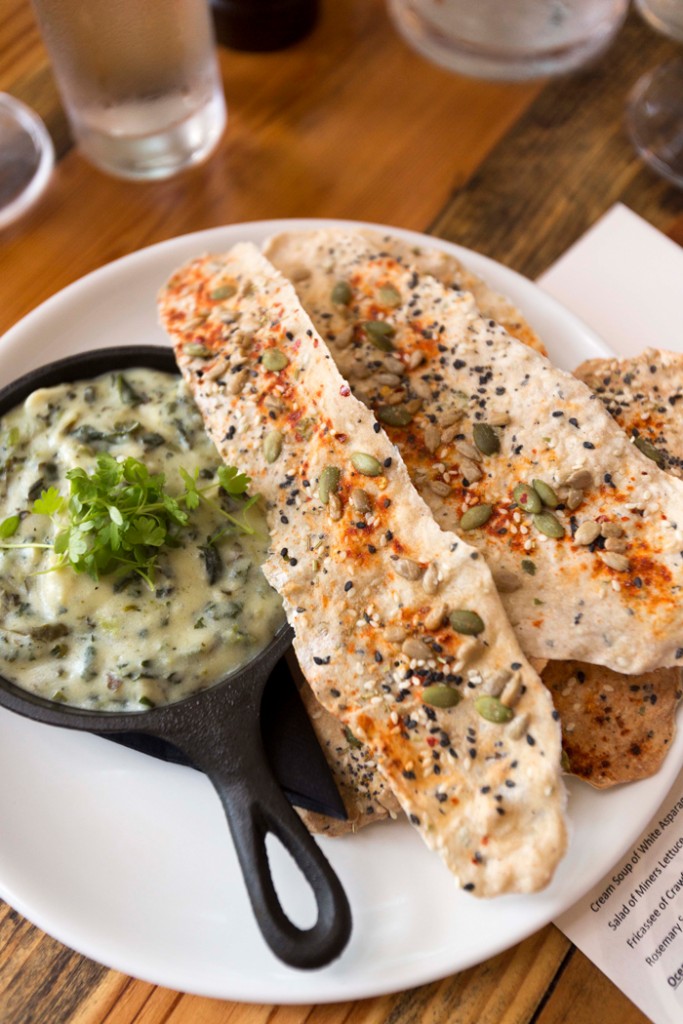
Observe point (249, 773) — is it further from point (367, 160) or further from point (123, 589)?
point (367, 160)

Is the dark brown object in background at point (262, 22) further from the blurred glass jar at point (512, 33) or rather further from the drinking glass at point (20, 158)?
the drinking glass at point (20, 158)

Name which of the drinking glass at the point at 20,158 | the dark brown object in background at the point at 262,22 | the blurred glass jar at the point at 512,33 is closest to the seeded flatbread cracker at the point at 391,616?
the drinking glass at the point at 20,158

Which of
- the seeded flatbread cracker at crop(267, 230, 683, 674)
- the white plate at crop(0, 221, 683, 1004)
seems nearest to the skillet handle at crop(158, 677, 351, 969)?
the white plate at crop(0, 221, 683, 1004)

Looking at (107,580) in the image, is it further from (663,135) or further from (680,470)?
(663,135)

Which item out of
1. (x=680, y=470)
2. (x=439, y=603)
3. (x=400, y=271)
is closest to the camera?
(x=439, y=603)

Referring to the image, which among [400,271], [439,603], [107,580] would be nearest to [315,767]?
[439,603]
